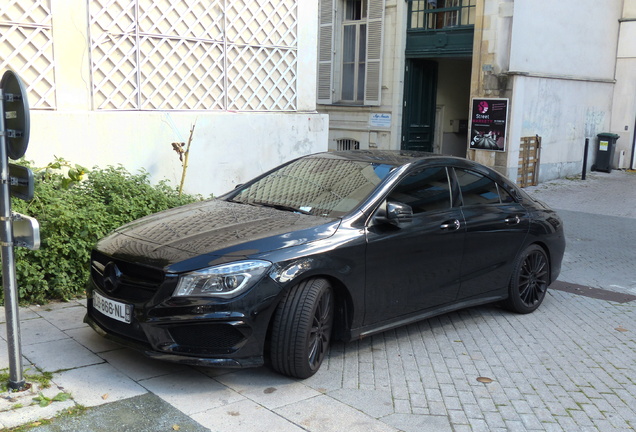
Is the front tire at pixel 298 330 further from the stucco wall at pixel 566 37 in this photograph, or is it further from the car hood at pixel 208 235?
the stucco wall at pixel 566 37

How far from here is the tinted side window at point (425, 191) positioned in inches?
222

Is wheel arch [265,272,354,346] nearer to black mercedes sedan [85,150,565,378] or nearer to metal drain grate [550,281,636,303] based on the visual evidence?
black mercedes sedan [85,150,565,378]

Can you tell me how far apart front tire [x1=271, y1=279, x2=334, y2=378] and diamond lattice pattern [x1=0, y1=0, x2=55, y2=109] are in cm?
504

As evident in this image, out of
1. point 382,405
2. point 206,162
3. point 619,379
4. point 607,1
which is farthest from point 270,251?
point 607,1

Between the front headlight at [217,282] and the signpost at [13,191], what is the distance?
94 centimetres

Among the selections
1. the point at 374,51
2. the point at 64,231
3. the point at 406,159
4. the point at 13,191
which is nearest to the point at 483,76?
the point at 374,51

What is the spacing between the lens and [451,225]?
Result: 5.86 meters

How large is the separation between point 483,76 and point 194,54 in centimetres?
836

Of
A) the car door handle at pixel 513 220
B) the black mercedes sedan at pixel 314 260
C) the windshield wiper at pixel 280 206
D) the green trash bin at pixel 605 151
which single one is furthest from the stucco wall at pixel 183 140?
the green trash bin at pixel 605 151

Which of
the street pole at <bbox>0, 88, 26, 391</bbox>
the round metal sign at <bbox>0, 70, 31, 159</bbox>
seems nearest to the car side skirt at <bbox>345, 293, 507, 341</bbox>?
the street pole at <bbox>0, 88, 26, 391</bbox>

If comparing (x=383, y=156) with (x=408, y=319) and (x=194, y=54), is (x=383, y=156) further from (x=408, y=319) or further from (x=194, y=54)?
(x=194, y=54)

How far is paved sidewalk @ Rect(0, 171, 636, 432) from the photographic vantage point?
4273 mm

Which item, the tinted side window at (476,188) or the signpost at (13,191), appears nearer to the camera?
the signpost at (13,191)

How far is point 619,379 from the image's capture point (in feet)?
17.3
